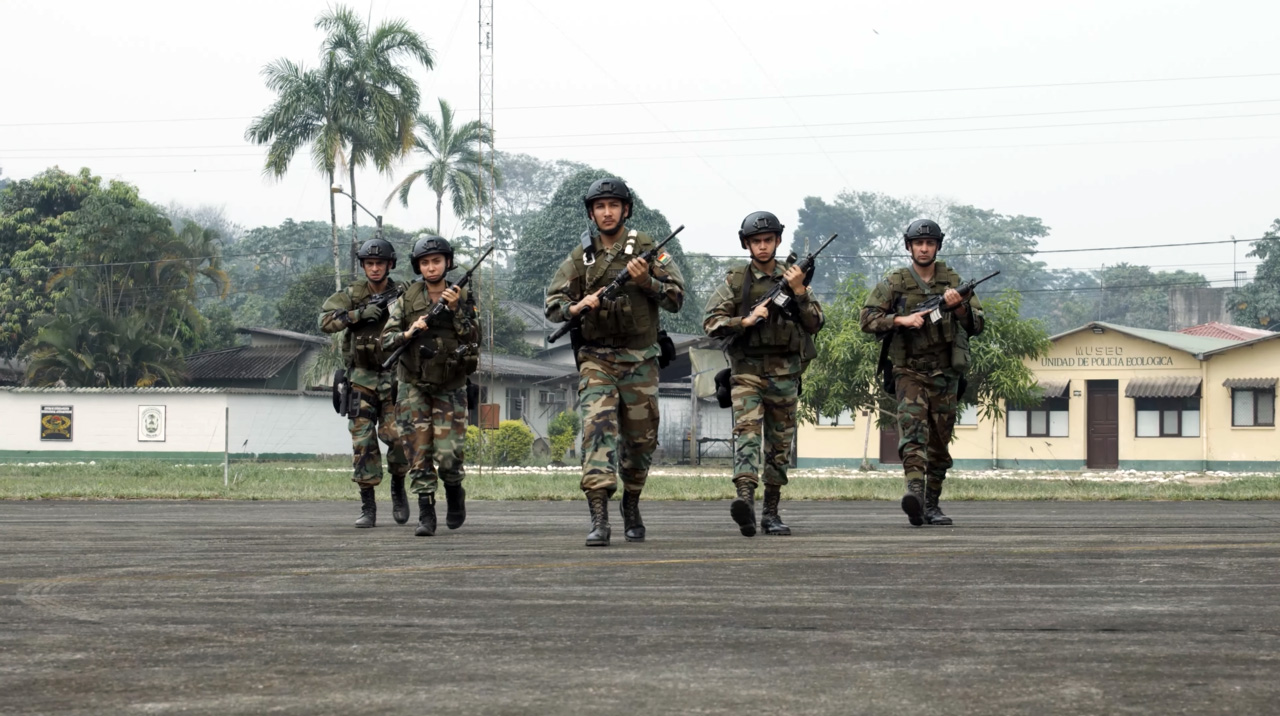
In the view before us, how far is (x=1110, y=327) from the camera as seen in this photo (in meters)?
44.7

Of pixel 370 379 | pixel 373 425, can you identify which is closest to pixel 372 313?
pixel 370 379

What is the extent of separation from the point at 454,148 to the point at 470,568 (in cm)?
4755

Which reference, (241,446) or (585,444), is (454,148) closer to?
(241,446)

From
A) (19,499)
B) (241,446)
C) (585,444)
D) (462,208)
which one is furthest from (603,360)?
(462,208)

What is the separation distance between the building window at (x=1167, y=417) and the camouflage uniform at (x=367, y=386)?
1470 inches

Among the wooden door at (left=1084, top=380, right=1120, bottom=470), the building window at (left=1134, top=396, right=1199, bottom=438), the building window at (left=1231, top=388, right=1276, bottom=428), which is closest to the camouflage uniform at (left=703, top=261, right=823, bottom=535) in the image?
the building window at (left=1231, top=388, right=1276, bottom=428)

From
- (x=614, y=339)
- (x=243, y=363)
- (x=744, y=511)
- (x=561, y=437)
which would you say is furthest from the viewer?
(x=243, y=363)

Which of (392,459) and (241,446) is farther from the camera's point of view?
(241,446)

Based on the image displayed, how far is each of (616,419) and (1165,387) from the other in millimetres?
38044

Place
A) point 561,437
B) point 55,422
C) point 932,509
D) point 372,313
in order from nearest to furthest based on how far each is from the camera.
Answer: point 932,509, point 372,313, point 55,422, point 561,437

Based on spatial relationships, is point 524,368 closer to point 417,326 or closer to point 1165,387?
point 1165,387

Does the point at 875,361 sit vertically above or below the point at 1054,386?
above

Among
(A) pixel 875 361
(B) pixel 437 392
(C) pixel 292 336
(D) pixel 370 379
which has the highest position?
(C) pixel 292 336

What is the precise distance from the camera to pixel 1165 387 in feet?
144
